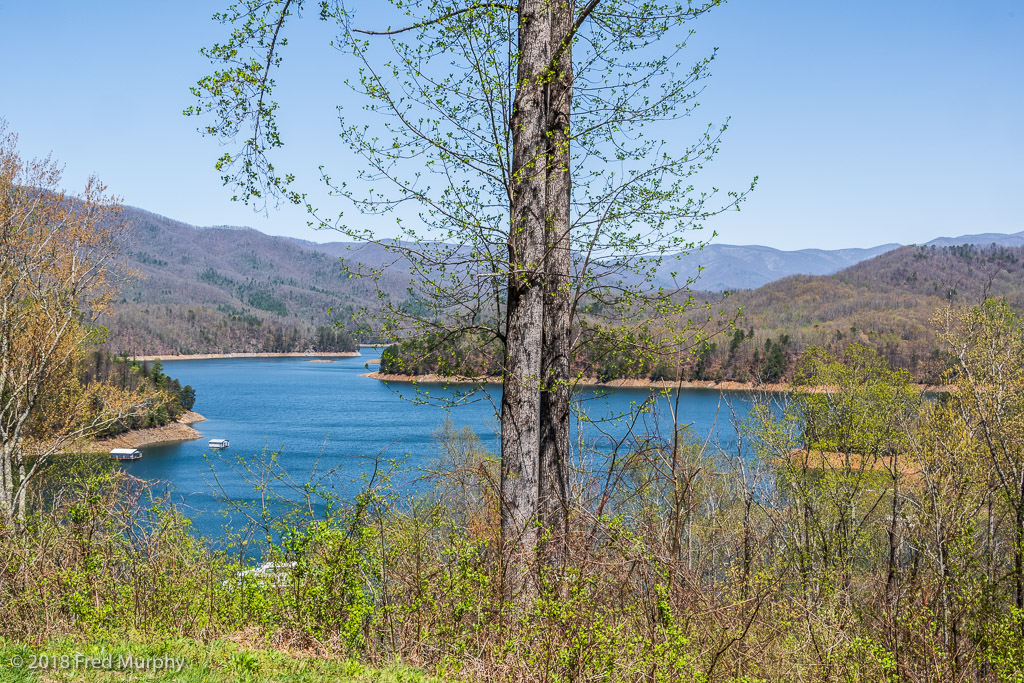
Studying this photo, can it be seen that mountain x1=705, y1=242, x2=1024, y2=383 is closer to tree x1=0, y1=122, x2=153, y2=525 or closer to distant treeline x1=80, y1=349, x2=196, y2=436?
distant treeline x1=80, y1=349, x2=196, y2=436

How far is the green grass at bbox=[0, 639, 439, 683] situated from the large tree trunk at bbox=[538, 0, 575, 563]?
1979mm

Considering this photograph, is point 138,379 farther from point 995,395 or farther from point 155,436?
point 995,395

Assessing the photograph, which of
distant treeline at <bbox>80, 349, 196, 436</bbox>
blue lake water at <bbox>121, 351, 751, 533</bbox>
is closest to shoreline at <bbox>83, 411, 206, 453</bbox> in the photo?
distant treeline at <bbox>80, 349, 196, 436</bbox>

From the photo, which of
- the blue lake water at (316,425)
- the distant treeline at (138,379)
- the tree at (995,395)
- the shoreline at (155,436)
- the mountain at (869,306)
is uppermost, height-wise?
the mountain at (869,306)

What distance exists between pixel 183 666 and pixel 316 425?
2020 inches

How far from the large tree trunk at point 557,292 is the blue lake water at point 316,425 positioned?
19.1 inches

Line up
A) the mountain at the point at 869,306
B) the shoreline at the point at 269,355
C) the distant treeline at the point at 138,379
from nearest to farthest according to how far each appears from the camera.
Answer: the distant treeline at the point at 138,379, the mountain at the point at 869,306, the shoreline at the point at 269,355

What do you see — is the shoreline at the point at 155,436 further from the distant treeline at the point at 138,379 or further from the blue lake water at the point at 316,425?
the blue lake water at the point at 316,425

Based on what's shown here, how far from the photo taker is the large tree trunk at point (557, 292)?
5.50m

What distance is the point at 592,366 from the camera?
5.73 m

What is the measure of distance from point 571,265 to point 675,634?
3.09 m

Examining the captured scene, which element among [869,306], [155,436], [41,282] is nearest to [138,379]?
[155,436]

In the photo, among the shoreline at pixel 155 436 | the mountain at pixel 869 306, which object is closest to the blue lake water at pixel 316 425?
the shoreline at pixel 155 436

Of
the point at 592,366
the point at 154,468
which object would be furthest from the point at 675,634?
the point at 154,468
